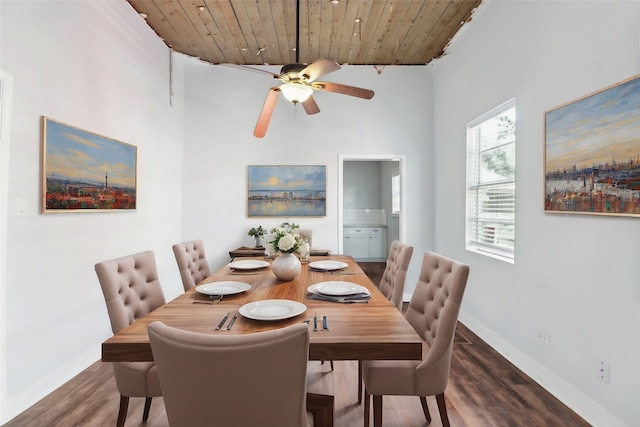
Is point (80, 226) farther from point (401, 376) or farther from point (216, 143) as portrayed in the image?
point (401, 376)

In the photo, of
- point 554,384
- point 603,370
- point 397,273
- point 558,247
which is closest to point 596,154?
point 558,247

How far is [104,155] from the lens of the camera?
9.02 feet

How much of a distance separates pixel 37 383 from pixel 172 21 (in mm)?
3317

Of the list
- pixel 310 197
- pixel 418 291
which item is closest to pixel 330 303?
pixel 418 291

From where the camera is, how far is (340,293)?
64.4 inches

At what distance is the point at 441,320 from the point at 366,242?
5.58m

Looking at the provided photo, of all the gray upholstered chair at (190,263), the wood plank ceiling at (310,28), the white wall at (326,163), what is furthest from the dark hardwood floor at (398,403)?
the wood plank ceiling at (310,28)

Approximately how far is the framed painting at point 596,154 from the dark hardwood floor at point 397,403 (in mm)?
1235

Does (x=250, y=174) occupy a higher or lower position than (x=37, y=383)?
higher

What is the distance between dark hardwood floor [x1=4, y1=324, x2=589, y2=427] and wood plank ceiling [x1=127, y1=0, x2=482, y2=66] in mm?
3144

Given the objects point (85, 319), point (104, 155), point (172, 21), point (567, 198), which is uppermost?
point (172, 21)

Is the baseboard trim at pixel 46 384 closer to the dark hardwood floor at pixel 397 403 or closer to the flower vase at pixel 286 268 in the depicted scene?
the dark hardwood floor at pixel 397 403

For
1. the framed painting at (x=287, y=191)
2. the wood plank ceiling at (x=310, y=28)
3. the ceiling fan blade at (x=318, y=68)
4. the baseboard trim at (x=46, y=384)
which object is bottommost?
the baseboard trim at (x=46, y=384)

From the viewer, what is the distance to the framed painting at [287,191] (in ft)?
14.2
